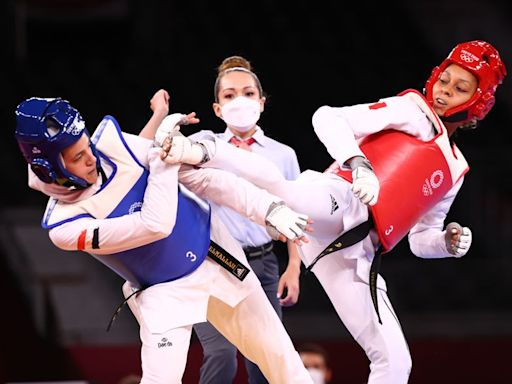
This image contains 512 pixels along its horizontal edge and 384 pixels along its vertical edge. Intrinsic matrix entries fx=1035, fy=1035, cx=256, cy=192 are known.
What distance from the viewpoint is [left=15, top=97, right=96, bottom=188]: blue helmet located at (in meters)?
3.72

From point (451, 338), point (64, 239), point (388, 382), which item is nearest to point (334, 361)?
point (451, 338)

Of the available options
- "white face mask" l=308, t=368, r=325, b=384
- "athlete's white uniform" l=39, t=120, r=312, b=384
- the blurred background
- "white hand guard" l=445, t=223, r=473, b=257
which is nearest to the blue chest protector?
"athlete's white uniform" l=39, t=120, r=312, b=384

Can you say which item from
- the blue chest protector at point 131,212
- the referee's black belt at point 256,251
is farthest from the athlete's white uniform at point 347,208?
the referee's black belt at point 256,251

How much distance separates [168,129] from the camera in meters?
3.89

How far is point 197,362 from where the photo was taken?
21.4ft

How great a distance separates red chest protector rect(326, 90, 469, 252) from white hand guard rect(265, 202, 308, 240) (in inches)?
18.1

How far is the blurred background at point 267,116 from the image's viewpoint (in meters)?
6.75

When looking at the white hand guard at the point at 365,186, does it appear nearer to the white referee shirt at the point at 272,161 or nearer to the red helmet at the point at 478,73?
the red helmet at the point at 478,73

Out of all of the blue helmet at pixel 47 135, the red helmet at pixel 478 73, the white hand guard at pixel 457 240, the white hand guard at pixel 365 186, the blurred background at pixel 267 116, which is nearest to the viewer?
the blue helmet at pixel 47 135

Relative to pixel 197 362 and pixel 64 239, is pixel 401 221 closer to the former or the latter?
pixel 64 239

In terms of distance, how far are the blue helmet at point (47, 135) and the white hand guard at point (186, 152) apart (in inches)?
13.3

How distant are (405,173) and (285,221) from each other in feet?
2.21

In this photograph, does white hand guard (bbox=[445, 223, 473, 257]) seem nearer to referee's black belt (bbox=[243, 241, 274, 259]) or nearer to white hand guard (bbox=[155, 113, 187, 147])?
referee's black belt (bbox=[243, 241, 274, 259])

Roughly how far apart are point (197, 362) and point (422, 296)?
5.48ft
